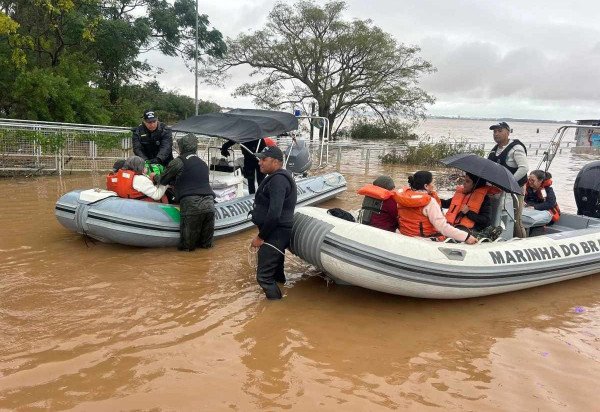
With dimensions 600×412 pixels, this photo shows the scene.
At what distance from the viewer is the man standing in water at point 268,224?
15.6 feet

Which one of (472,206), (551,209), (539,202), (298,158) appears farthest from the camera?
(298,158)

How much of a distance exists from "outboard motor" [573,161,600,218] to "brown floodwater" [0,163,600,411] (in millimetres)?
1556

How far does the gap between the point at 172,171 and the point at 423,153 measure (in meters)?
14.2

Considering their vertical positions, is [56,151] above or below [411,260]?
above

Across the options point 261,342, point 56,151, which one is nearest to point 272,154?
point 261,342

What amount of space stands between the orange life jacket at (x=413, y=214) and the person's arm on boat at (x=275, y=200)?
1.18 metres

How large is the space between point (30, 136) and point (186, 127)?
5.82 m

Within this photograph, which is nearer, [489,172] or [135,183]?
[489,172]

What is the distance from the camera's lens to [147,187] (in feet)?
21.3

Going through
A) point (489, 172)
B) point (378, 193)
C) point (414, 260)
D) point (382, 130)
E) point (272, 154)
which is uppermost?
point (382, 130)

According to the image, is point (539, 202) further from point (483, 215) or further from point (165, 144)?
point (165, 144)

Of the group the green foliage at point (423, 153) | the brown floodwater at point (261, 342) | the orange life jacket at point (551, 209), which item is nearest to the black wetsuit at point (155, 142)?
the brown floodwater at point (261, 342)

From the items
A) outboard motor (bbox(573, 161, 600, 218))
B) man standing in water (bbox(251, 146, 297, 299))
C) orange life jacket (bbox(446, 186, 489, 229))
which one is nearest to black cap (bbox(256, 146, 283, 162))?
Result: man standing in water (bbox(251, 146, 297, 299))

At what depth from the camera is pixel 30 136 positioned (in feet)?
36.1
